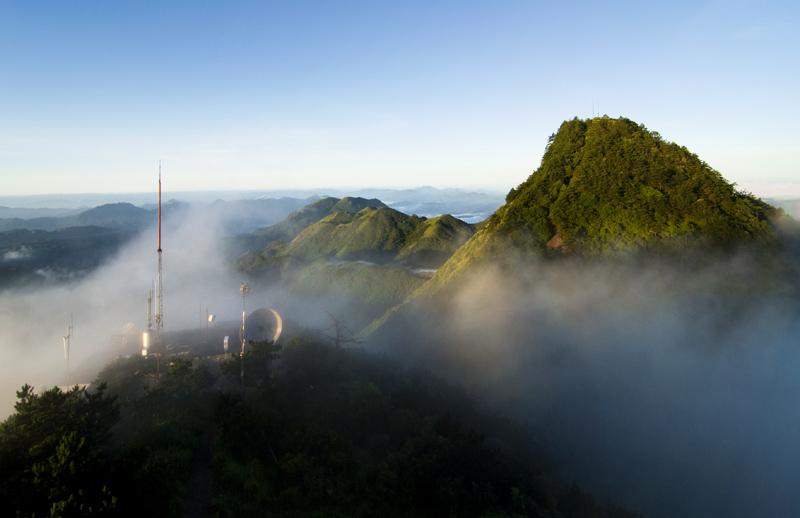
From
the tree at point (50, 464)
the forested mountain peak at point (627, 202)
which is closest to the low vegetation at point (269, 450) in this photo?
the tree at point (50, 464)

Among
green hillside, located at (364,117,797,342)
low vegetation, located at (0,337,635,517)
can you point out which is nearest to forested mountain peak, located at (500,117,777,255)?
green hillside, located at (364,117,797,342)

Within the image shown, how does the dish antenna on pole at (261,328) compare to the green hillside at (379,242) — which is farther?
the green hillside at (379,242)

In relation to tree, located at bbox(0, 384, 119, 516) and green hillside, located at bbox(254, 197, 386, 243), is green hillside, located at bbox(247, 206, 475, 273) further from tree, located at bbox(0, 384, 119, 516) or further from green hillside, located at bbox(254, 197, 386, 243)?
tree, located at bbox(0, 384, 119, 516)

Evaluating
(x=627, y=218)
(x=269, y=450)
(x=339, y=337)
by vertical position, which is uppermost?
(x=627, y=218)

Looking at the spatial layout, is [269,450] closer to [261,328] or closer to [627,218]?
[261,328]

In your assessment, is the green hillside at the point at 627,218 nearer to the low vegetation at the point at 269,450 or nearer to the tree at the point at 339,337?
the tree at the point at 339,337

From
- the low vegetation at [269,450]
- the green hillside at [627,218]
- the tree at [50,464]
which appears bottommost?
the low vegetation at [269,450]

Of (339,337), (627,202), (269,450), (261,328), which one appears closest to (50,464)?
(269,450)

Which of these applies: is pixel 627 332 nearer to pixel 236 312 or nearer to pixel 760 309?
pixel 760 309
